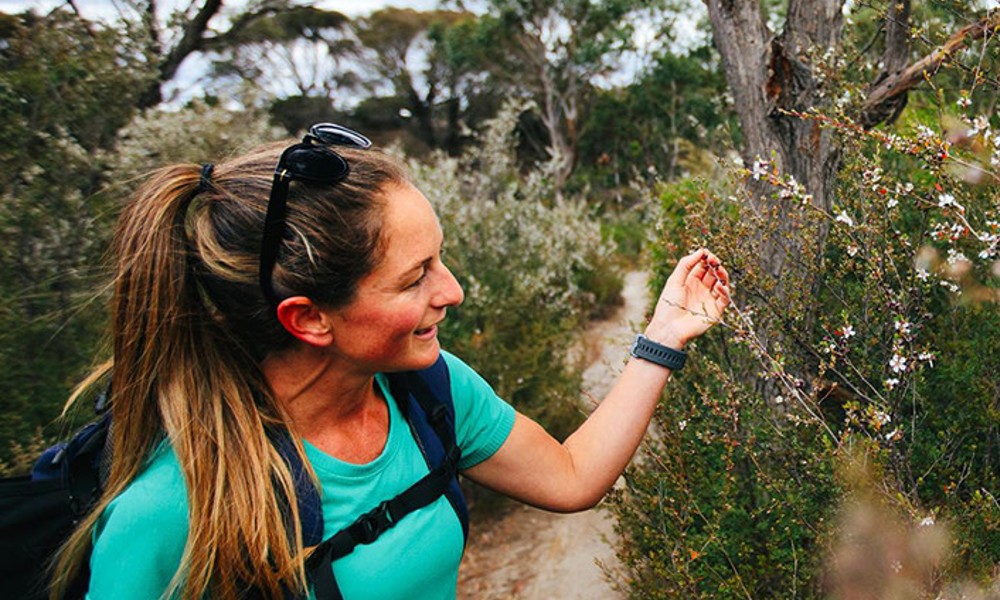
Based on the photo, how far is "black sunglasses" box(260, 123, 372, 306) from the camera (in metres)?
1.32

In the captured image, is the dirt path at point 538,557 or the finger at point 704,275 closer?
the finger at point 704,275

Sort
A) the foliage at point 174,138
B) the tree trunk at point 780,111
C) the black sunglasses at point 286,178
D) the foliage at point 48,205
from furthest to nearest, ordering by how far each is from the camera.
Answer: the foliage at point 174,138 < the foliage at point 48,205 < the tree trunk at point 780,111 < the black sunglasses at point 286,178

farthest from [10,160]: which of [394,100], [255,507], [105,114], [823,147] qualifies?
[394,100]

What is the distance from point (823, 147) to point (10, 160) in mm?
4184

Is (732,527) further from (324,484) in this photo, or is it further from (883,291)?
(324,484)

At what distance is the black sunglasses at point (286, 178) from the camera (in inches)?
51.9

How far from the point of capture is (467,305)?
17.9ft

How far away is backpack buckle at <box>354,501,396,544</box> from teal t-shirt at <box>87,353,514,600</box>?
0.01 m

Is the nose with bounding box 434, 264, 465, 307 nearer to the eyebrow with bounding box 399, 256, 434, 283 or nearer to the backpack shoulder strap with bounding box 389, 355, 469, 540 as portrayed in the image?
the eyebrow with bounding box 399, 256, 434, 283

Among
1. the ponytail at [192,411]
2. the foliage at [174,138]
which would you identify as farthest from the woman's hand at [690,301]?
the foliage at [174,138]

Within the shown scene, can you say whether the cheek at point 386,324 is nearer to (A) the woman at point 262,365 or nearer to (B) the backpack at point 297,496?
(A) the woman at point 262,365

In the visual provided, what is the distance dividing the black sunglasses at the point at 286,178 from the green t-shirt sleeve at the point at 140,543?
39 centimetres

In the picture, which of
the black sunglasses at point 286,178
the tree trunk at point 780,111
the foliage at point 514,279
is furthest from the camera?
the foliage at point 514,279

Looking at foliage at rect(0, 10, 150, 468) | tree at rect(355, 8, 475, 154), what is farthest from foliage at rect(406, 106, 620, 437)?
tree at rect(355, 8, 475, 154)
